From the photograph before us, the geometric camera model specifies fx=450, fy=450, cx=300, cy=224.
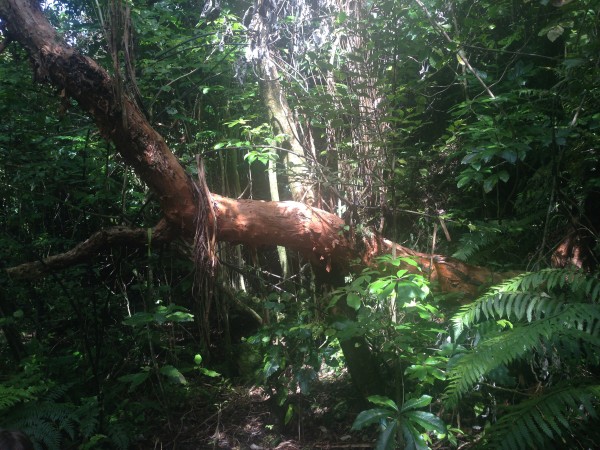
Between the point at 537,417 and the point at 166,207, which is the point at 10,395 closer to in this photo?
the point at 166,207

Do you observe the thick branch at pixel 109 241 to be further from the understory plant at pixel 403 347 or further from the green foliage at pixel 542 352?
the green foliage at pixel 542 352

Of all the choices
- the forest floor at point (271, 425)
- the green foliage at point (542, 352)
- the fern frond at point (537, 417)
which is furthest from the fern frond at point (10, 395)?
the fern frond at point (537, 417)

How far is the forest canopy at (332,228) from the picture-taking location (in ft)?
7.47

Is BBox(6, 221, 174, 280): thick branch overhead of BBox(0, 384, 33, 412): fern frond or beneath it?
overhead

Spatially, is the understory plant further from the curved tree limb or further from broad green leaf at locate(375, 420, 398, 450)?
the curved tree limb

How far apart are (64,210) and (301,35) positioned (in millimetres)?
3152

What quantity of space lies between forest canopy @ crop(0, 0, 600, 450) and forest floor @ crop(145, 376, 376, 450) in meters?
0.02

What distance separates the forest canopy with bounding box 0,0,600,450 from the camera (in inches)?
89.6

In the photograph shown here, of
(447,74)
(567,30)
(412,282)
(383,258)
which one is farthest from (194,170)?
(567,30)

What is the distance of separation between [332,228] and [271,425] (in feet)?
5.40

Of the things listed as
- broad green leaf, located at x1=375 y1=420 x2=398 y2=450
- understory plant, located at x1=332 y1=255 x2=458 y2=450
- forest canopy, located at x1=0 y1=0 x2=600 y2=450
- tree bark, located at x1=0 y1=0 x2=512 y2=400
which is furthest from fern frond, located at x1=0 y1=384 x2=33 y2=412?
broad green leaf, located at x1=375 y1=420 x2=398 y2=450

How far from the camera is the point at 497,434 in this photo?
5.79ft

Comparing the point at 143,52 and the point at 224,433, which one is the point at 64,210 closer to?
the point at 143,52

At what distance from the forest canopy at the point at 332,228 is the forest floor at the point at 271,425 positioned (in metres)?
0.02
